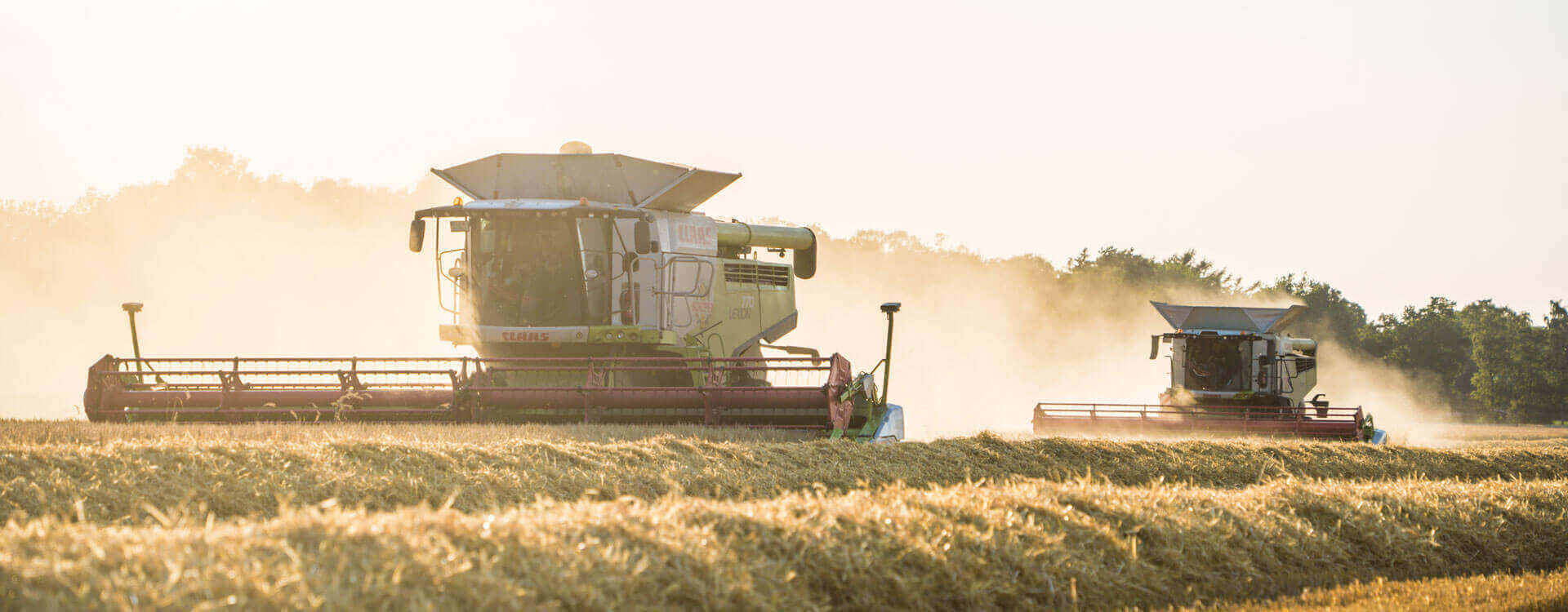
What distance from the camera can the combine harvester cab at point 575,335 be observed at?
1191cm

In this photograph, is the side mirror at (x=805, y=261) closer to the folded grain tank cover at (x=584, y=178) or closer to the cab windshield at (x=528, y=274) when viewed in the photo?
the folded grain tank cover at (x=584, y=178)

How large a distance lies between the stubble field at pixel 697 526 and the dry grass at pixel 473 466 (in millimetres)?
26

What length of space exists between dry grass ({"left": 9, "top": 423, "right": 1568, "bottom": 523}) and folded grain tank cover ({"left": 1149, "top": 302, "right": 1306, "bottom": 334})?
37.4 feet

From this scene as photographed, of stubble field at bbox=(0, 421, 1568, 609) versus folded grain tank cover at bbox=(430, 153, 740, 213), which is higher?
folded grain tank cover at bbox=(430, 153, 740, 213)

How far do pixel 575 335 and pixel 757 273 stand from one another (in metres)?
3.16

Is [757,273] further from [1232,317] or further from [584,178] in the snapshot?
[1232,317]

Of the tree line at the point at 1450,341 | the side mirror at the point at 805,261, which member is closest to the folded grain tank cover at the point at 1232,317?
the side mirror at the point at 805,261

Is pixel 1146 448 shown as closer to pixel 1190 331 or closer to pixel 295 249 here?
pixel 1190 331

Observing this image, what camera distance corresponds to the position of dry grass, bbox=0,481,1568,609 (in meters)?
4.33

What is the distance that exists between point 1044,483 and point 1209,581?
1.25m

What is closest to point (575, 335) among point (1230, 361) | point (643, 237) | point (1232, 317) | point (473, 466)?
point (643, 237)

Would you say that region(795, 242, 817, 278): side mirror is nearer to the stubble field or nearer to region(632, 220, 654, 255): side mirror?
region(632, 220, 654, 255): side mirror

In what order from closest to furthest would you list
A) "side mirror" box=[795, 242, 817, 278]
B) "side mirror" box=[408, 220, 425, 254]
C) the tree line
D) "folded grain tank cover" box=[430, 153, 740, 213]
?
"side mirror" box=[408, 220, 425, 254] < "folded grain tank cover" box=[430, 153, 740, 213] < "side mirror" box=[795, 242, 817, 278] < the tree line

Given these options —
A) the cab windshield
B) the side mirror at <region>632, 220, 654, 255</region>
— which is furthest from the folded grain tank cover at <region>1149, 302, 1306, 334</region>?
the side mirror at <region>632, 220, 654, 255</region>
